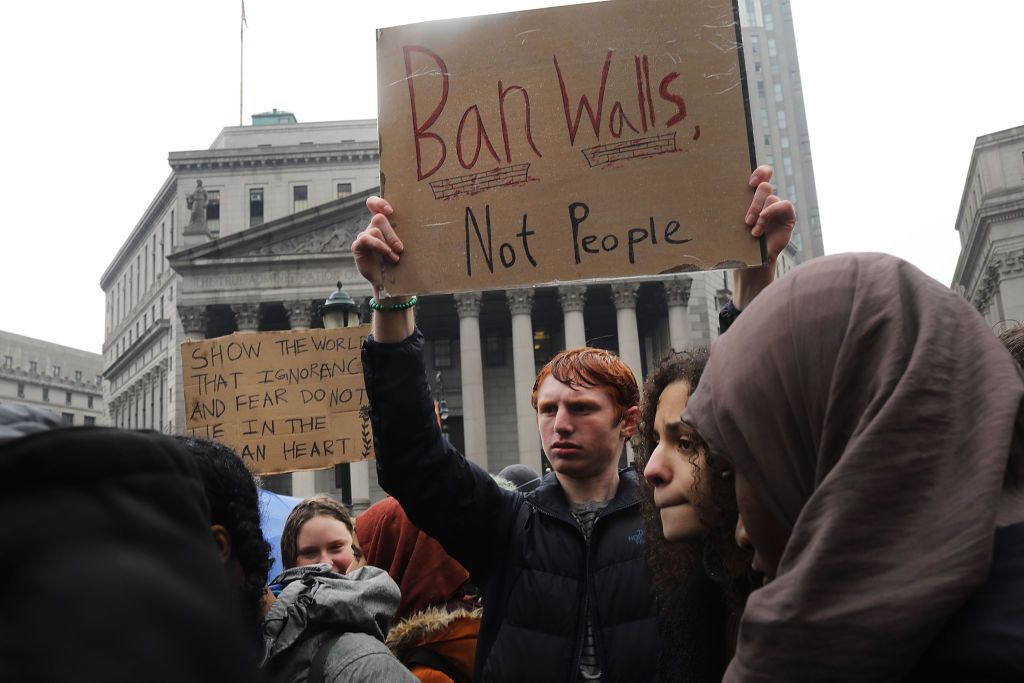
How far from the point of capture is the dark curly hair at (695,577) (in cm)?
223

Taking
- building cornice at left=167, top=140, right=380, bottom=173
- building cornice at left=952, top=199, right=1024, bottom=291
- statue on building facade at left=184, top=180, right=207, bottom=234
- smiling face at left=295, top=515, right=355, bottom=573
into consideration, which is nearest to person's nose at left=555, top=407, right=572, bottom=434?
smiling face at left=295, top=515, right=355, bottom=573

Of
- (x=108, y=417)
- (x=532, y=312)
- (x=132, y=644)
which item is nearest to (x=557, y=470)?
(x=132, y=644)

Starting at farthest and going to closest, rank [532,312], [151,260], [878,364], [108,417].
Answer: [108,417] < [151,260] < [532,312] < [878,364]

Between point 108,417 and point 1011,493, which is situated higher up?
point 108,417

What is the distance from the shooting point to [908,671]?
121 cm

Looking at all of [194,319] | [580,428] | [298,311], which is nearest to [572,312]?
[298,311]

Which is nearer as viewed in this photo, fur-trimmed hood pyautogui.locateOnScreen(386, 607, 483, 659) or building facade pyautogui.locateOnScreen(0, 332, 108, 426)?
fur-trimmed hood pyautogui.locateOnScreen(386, 607, 483, 659)

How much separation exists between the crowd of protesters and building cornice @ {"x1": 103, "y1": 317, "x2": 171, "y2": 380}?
190ft

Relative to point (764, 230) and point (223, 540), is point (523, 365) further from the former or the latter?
point (223, 540)

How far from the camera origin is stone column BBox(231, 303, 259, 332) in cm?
3775

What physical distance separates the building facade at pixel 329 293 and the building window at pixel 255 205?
6cm

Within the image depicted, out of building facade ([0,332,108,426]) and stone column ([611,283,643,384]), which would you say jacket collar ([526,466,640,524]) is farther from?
building facade ([0,332,108,426])

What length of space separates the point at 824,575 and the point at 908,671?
16 cm

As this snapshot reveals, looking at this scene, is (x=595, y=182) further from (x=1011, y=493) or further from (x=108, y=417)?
(x=108, y=417)
